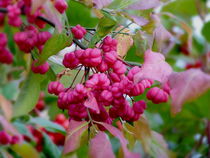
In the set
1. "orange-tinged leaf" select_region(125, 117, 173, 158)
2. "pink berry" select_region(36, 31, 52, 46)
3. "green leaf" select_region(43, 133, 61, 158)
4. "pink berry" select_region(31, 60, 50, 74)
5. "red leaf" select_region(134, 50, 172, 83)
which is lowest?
"green leaf" select_region(43, 133, 61, 158)

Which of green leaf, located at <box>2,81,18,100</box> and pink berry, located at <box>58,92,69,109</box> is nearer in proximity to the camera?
pink berry, located at <box>58,92,69,109</box>

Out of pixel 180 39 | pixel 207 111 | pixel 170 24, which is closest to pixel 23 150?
pixel 207 111

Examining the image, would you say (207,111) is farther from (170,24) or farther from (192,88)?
(192,88)

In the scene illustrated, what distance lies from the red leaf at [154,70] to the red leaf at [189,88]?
5 centimetres

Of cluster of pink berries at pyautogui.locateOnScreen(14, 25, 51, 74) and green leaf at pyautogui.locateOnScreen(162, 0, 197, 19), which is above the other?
cluster of pink berries at pyautogui.locateOnScreen(14, 25, 51, 74)

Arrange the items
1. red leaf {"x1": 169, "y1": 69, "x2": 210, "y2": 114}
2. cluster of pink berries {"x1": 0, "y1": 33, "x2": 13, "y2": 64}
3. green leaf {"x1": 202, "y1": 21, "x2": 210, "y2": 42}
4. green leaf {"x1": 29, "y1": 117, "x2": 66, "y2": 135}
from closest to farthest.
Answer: red leaf {"x1": 169, "y1": 69, "x2": 210, "y2": 114} < cluster of pink berries {"x1": 0, "y1": 33, "x2": 13, "y2": 64} < green leaf {"x1": 29, "y1": 117, "x2": 66, "y2": 135} < green leaf {"x1": 202, "y1": 21, "x2": 210, "y2": 42}

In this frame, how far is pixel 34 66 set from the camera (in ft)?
2.88

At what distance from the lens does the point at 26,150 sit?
118 centimetres

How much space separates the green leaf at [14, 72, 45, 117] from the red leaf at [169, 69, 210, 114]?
291mm

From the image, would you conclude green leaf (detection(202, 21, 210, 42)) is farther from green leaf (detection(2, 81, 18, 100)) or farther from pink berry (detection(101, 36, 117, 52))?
pink berry (detection(101, 36, 117, 52))

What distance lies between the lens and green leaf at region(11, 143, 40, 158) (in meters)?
1.15

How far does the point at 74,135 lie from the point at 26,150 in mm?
384

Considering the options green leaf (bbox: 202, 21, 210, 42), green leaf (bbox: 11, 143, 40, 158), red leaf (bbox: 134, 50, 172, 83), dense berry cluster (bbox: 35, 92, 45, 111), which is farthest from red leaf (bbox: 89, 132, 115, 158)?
green leaf (bbox: 202, 21, 210, 42)

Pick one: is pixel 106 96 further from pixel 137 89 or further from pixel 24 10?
pixel 24 10
